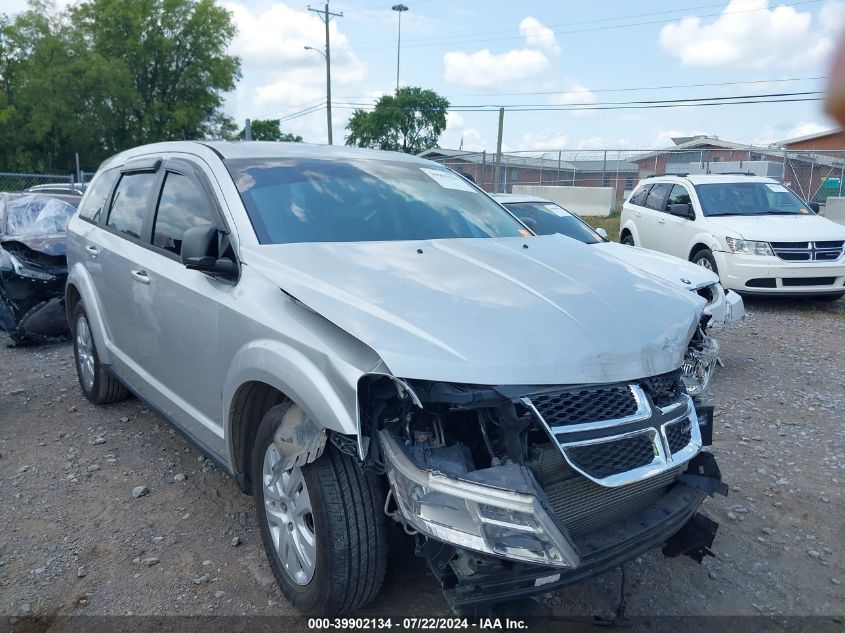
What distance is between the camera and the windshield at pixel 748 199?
389 inches

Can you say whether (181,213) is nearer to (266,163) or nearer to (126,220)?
(266,163)

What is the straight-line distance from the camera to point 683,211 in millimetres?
10047

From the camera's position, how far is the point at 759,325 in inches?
330

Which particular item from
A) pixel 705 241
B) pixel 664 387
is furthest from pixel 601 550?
pixel 705 241

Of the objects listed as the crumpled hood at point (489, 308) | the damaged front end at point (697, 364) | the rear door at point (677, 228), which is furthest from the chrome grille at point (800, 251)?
the crumpled hood at point (489, 308)

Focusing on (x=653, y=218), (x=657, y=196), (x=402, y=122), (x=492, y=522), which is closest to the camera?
(x=492, y=522)

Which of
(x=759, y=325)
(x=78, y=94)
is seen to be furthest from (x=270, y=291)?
(x=78, y=94)

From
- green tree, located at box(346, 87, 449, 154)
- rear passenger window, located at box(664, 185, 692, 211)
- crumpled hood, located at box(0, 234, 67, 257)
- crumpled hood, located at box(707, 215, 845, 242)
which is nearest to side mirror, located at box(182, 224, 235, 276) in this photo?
crumpled hood, located at box(0, 234, 67, 257)

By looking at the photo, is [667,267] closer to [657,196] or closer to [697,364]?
[697,364]

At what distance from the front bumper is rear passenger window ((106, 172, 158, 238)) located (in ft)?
23.9

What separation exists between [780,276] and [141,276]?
7.72m

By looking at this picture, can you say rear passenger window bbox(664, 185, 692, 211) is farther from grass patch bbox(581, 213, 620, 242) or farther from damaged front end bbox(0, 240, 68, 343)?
damaged front end bbox(0, 240, 68, 343)

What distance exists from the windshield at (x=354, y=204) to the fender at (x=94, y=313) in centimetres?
179

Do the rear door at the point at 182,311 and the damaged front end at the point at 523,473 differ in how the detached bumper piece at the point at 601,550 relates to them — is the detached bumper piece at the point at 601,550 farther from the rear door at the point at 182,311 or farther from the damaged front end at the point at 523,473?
the rear door at the point at 182,311
